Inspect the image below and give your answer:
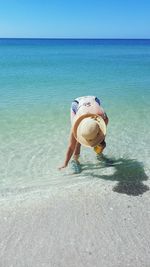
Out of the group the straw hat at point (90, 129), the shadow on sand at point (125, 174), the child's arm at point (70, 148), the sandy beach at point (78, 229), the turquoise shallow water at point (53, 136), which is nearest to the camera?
the sandy beach at point (78, 229)

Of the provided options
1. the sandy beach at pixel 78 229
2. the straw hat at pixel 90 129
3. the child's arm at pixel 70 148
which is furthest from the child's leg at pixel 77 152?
the straw hat at pixel 90 129

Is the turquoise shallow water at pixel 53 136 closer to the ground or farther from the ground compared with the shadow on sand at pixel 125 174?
closer to the ground

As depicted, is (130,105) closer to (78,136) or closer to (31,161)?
(31,161)

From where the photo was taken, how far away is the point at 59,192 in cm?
478

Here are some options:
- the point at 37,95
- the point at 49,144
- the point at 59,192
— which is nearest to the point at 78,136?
the point at 59,192

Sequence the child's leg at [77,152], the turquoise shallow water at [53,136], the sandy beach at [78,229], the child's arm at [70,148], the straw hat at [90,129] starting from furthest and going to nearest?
the child's leg at [77,152] → the turquoise shallow water at [53,136] → the child's arm at [70,148] → the straw hat at [90,129] → the sandy beach at [78,229]

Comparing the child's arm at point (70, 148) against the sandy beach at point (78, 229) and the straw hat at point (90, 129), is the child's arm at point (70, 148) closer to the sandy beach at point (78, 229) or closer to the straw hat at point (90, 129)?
the straw hat at point (90, 129)

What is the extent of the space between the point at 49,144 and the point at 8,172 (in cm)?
142

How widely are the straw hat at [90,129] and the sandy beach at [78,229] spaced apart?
0.73 m

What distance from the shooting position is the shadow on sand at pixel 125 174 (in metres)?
4.78

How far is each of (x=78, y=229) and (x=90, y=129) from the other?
117 centimetres

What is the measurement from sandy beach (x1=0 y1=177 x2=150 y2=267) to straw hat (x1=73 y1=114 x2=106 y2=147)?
734 mm

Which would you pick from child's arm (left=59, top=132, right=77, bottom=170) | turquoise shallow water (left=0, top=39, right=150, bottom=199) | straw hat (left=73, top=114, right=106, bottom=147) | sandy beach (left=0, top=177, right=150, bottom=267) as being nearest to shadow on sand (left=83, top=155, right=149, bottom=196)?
turquoise shallow water (left=0, top=39, right=150, bottom=199)

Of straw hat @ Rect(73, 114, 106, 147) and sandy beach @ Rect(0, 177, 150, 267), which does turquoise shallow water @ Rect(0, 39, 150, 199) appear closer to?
sandy beach @ Rect(0, 177, 150, 267)
